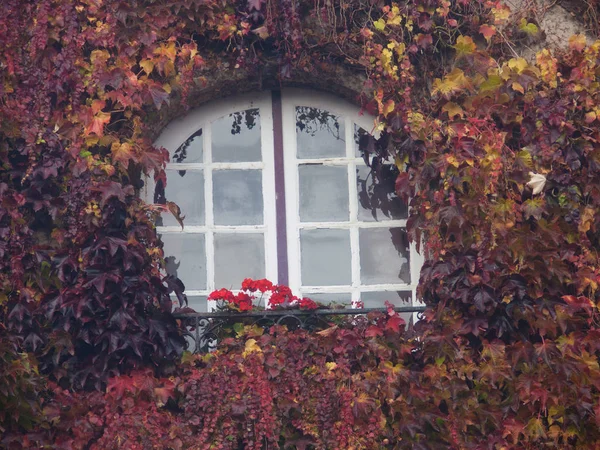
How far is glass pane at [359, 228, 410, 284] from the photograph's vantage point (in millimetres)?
5973

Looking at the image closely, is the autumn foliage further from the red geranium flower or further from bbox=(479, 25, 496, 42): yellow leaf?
the red geranium flower

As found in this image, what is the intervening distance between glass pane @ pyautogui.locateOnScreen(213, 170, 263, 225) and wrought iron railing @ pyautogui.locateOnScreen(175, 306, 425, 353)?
1.94 feet

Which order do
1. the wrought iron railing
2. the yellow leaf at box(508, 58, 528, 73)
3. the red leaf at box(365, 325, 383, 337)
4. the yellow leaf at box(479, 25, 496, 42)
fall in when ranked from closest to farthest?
the red leaf at box(365, 325, 383, 337) → the wrought iron railing → the yellow leaf at box(508, 58, 528, 73) → the yellow leaf at box(479, 25, 496, 42)

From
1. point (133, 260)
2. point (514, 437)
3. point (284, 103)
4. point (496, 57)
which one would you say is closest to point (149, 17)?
point (284, 103)

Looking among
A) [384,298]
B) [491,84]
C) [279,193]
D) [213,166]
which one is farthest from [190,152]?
[491,84]

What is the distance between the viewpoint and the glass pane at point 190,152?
19.9 ft

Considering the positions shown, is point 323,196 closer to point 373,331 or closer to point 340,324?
point 340,324

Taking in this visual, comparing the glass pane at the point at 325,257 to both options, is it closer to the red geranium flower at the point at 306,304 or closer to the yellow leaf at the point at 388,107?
the red geranium flower at the point at 306,304

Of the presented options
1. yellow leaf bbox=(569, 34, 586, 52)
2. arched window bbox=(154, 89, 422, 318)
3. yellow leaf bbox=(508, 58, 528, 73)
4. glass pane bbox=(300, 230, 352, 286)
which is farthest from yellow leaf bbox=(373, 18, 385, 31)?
glass pane bbox=(300, 230, 352, 286)

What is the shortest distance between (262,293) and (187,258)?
54cm

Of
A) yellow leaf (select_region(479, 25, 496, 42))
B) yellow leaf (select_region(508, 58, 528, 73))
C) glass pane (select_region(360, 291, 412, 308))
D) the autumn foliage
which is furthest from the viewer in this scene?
glass pane (select_region(360, 291, 412, 308))

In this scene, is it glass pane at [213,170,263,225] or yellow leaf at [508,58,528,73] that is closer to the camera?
yellow leaf at [508,58,528,73]

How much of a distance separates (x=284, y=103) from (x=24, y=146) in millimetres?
1365

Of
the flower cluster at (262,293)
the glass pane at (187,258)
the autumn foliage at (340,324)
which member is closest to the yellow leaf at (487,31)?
the autumn foliage at (340,324)
